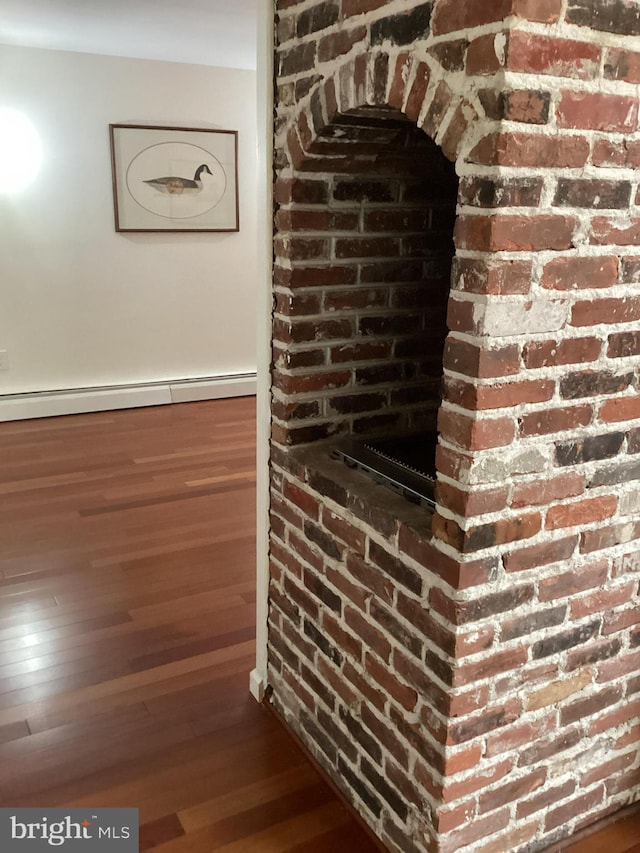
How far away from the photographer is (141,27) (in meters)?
3.81

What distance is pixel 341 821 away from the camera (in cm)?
183

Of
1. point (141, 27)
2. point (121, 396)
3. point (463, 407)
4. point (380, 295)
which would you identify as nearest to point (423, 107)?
point (463, 407)

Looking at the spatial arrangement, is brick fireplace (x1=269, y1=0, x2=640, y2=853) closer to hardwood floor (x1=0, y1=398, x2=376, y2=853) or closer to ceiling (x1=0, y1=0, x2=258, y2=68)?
hardwood floor (x1=0, y1=398, x2=376, y2=853)

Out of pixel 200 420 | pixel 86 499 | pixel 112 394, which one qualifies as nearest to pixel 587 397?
pixel 86 499

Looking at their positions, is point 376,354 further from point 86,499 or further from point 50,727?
point 86,499

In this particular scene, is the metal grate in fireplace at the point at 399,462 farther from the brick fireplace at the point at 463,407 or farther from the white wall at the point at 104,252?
the white wall at the point at 104,252

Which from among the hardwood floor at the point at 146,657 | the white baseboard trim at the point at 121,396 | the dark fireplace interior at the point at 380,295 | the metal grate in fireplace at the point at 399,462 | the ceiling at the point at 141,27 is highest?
the ceiling at the point at 141,27

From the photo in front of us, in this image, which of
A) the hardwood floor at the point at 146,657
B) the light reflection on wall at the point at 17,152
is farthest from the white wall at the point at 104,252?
the hardwood floor at the point at 146,657

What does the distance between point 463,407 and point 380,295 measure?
2.33 ft

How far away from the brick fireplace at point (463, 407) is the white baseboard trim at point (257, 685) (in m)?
0.08

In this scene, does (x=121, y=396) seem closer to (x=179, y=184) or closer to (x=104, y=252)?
(x=104, y=252)

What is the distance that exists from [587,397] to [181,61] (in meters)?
4.28

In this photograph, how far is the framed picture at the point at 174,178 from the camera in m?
4.77

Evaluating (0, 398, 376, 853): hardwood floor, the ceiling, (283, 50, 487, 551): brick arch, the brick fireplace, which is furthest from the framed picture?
(283, 50, 487, 551): brick arch
